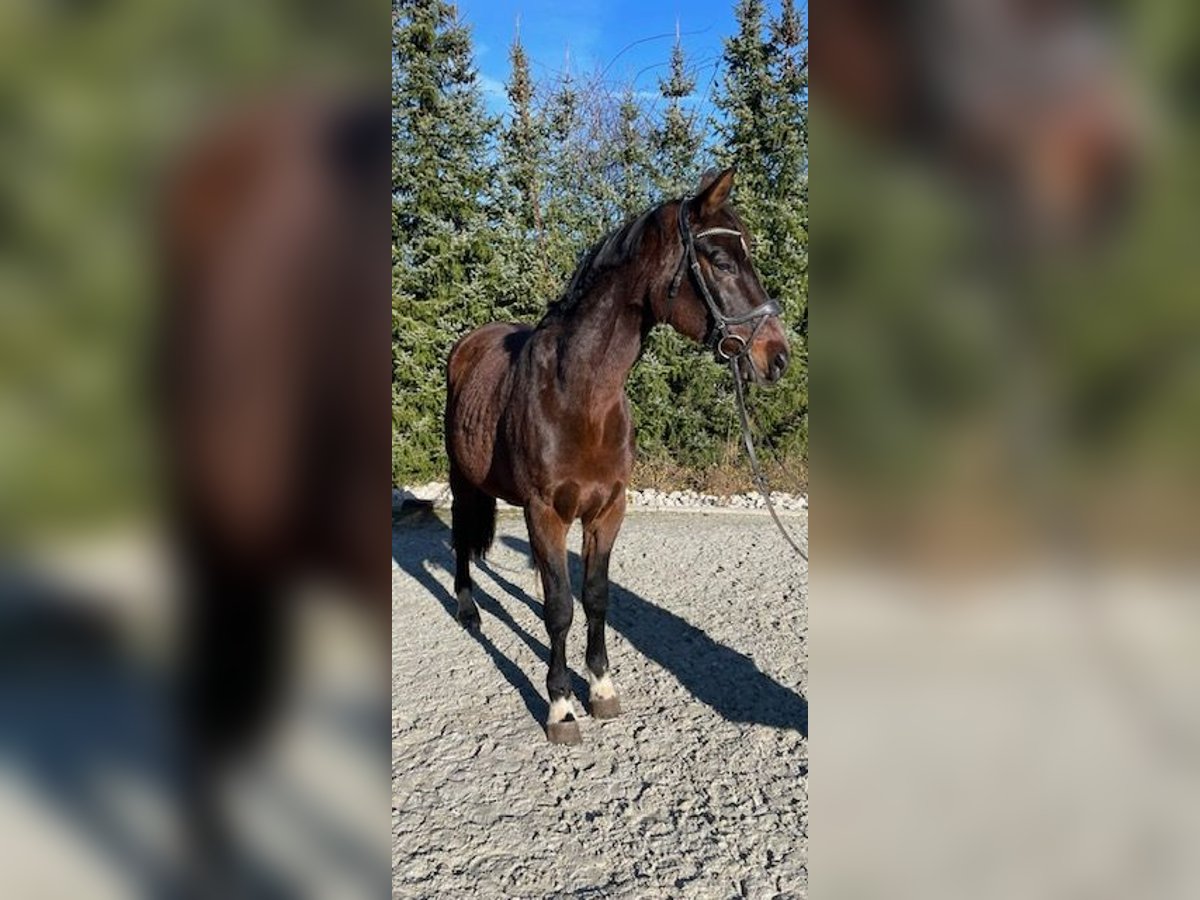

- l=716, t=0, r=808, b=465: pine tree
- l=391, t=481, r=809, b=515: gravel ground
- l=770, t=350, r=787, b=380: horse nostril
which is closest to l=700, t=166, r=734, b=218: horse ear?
l=770, t=350, r=787, b=380: horse nostril

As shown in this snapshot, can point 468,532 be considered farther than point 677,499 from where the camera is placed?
No

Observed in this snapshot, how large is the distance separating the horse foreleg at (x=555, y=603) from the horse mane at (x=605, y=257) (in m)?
0.88

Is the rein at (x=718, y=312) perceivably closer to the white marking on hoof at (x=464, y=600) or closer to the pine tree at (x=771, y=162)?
the white marking on hoof at (x=464, y=600)

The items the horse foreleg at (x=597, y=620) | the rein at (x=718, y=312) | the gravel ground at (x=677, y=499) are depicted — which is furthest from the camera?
the gravel ground at (x=677, y=499)

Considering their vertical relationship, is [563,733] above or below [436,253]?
below

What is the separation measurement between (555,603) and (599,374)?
104 cm

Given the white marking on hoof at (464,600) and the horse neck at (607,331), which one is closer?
the horse neck at (607,331)

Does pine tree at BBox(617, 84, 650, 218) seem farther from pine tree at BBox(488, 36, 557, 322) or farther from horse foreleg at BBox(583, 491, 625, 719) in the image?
horse foreleg at BBox(583, 491, 625, 719)
